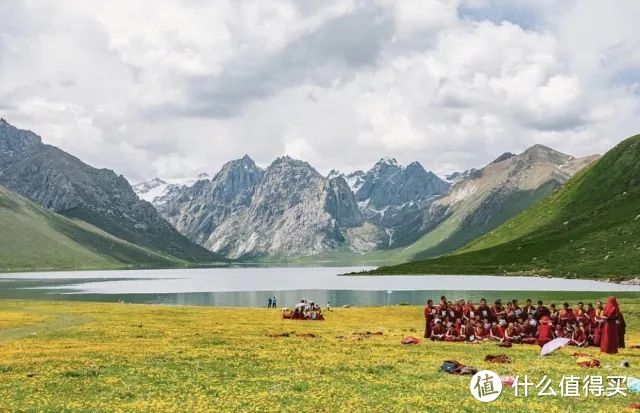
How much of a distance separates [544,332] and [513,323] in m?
3.11

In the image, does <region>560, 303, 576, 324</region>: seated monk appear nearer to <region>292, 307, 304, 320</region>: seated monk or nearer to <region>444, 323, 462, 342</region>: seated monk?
<region>444, 323, 462, 342</region>: seated monk

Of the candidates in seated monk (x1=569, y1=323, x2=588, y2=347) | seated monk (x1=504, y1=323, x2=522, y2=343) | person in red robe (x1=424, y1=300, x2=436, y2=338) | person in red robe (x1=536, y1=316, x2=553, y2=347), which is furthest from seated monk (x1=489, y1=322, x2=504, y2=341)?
seated monk (x1=569, y1=323, x2=588, y2=347)

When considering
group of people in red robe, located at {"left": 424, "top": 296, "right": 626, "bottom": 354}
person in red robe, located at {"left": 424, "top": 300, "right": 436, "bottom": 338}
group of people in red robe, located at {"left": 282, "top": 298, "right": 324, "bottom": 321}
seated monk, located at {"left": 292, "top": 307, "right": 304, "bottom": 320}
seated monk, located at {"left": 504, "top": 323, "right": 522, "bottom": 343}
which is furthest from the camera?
seated monk, located at {"left": 292, "top": 307, "right": 304, "bottom": 320}

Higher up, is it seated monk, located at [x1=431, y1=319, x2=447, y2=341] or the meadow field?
seated monk, located at [x1=431, y1=319, x2=447, y2=341]

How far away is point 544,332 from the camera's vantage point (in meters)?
47.9

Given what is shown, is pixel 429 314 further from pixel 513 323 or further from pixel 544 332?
pixel 544 332

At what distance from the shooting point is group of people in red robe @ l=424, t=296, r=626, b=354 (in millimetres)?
47219

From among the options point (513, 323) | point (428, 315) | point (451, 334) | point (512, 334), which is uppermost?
point (428, 315)

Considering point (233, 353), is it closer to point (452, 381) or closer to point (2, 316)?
point (452, 381)

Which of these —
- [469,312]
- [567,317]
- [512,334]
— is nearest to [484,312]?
[469,312]

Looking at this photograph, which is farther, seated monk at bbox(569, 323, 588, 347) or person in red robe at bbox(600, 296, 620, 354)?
seated monk at bbox(569, 323, 588, 347)

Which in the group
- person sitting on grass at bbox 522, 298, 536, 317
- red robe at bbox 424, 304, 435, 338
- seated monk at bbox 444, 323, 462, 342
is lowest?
seated monk at bbox 444, 323, 462, 342

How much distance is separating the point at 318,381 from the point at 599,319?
25.8m

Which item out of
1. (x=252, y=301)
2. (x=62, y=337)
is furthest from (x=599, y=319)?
(x=252, y=301)
